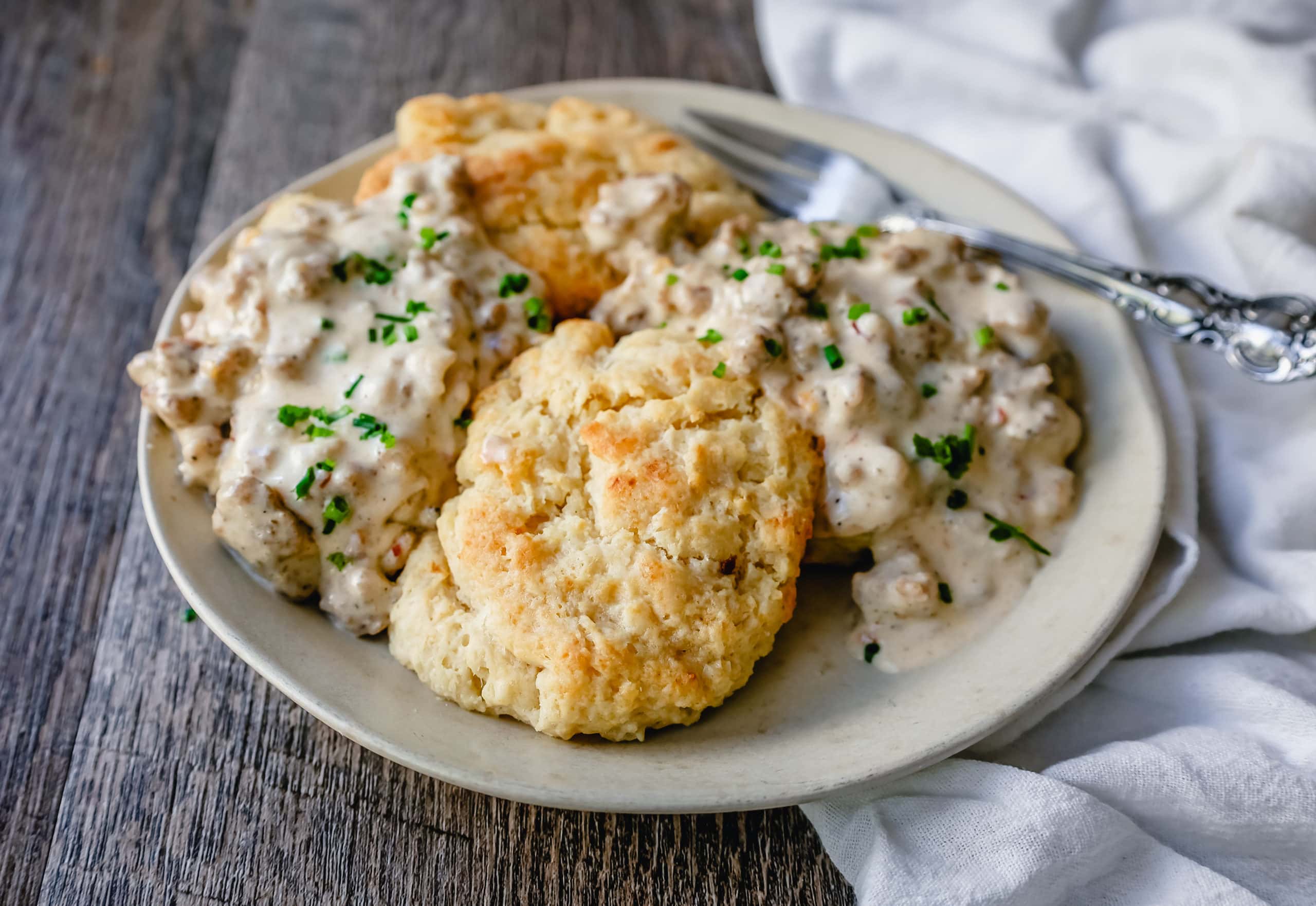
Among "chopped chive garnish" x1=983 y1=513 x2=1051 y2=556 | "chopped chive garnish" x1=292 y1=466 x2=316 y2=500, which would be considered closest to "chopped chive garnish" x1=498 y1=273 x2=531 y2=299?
"chopped chive garnish" x1=292 y1=466 x2=316 y2=500

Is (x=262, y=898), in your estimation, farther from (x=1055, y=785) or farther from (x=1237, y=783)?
(x=1237, y=783)

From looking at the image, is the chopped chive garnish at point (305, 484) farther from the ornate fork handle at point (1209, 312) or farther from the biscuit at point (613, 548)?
the ornate fork handle at point (1209, 312)

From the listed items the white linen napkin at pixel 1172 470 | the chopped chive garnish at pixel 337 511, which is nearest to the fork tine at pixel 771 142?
the white linen napkin at pixel 1172 470

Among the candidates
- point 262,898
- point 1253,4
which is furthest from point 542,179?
point 1253,4

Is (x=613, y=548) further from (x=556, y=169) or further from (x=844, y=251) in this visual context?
(x=556, y=169)

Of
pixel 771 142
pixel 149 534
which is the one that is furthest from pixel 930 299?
pixel 149 534

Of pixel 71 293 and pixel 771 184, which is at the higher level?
pixel 771 184
